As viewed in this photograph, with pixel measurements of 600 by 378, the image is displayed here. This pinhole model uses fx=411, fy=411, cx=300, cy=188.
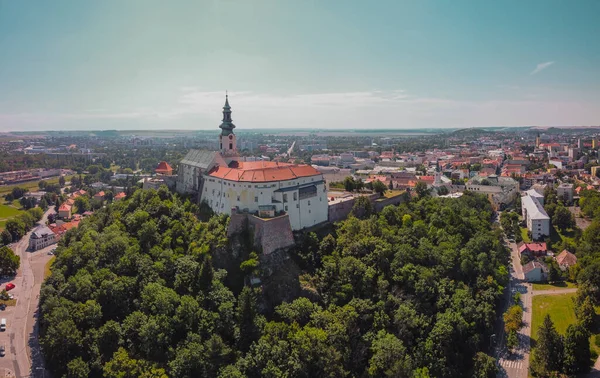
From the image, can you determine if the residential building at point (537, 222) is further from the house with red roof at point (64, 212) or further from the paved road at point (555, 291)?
the house with red roof at point (64, 212)

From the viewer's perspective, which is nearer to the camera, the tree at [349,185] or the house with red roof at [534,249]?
the house with red roof at [534,249]

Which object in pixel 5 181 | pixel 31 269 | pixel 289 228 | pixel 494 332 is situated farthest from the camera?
pixel 5 181

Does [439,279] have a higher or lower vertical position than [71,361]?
higher

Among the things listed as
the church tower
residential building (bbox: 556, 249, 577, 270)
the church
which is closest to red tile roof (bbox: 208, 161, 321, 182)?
the church

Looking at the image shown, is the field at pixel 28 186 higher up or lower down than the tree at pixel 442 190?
lower down

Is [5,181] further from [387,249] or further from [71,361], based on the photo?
[387,249]

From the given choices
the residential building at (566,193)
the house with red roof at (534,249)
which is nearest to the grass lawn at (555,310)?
the house with red roof at (534,249)

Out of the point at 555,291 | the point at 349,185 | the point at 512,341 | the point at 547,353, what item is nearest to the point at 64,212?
the point at 349,185

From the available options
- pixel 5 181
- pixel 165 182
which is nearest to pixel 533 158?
pixel 165 182
